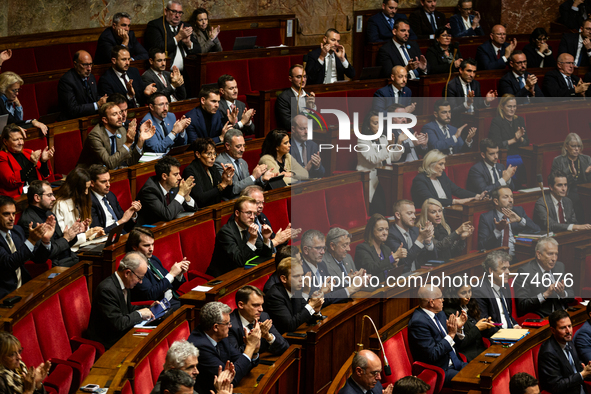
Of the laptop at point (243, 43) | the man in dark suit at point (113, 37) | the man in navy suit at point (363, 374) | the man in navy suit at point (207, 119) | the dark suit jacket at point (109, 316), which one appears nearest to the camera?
the man in navy suit at point (363, 374)

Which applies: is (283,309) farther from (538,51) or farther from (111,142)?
(538,51)

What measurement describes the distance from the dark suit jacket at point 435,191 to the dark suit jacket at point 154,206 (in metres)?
0.80

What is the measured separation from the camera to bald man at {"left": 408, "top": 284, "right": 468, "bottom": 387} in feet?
6.44

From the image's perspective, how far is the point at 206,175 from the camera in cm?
257

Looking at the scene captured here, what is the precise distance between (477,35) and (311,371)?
291 centimetres

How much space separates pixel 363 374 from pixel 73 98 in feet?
5.54

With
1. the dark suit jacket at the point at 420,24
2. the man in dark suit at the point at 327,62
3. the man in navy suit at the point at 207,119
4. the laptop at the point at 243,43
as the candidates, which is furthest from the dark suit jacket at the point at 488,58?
the man in navy suit at the point at 207,119

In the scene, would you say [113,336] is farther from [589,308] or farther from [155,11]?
[155,11]

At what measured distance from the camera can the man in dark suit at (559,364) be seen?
79.3 inches

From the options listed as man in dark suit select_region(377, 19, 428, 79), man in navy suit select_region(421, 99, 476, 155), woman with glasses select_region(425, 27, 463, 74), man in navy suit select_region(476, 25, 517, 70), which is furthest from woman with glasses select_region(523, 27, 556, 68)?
man in navy suit select_region(421, 99, 476, 155)

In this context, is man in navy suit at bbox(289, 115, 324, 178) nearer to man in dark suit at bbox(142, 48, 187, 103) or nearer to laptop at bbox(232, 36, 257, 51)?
man in dark suit at bbox(142, 48, 187, 103)

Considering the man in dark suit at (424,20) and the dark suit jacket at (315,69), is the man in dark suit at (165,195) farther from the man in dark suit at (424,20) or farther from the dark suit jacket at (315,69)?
the man in dark suit at (424,20)

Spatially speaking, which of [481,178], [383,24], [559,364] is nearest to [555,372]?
[559,364]

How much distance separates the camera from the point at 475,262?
190 cm
